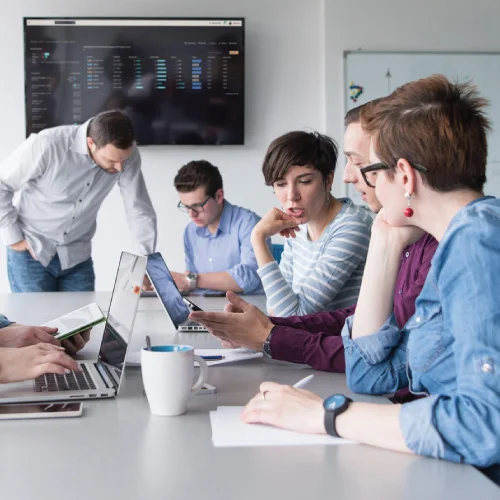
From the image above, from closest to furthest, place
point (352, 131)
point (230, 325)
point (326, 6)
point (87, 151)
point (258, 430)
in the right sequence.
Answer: point (258, 430)
point (230, 325)
point (352, 131)
point (87, 151)
point (326, 6)

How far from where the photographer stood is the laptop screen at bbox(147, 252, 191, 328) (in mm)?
1999

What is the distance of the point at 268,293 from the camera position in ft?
6.70

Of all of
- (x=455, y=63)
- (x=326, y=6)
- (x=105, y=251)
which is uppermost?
(x=326, y=6)

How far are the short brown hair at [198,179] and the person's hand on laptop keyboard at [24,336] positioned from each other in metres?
1.78

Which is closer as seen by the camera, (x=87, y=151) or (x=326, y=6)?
(x=87, y=151)

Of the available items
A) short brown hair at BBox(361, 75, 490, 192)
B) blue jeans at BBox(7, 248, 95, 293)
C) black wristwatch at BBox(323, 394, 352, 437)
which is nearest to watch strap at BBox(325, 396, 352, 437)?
black wristwatch at BBox(323, 394, 352, 437)

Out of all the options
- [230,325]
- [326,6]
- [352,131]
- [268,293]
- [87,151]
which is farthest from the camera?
[326,6]

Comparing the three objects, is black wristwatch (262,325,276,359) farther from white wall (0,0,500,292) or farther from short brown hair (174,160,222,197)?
white wall (0,0,500,292)

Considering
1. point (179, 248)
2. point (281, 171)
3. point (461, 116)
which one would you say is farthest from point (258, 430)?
point (179, 248)

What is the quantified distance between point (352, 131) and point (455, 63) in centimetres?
281

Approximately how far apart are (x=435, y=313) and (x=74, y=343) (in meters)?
0.92

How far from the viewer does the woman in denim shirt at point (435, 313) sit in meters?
0.89

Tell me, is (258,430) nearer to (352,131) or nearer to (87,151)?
(352,131)

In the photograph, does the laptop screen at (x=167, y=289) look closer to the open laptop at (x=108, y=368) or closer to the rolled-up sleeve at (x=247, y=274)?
the open laptop at (x=108, y=368)
